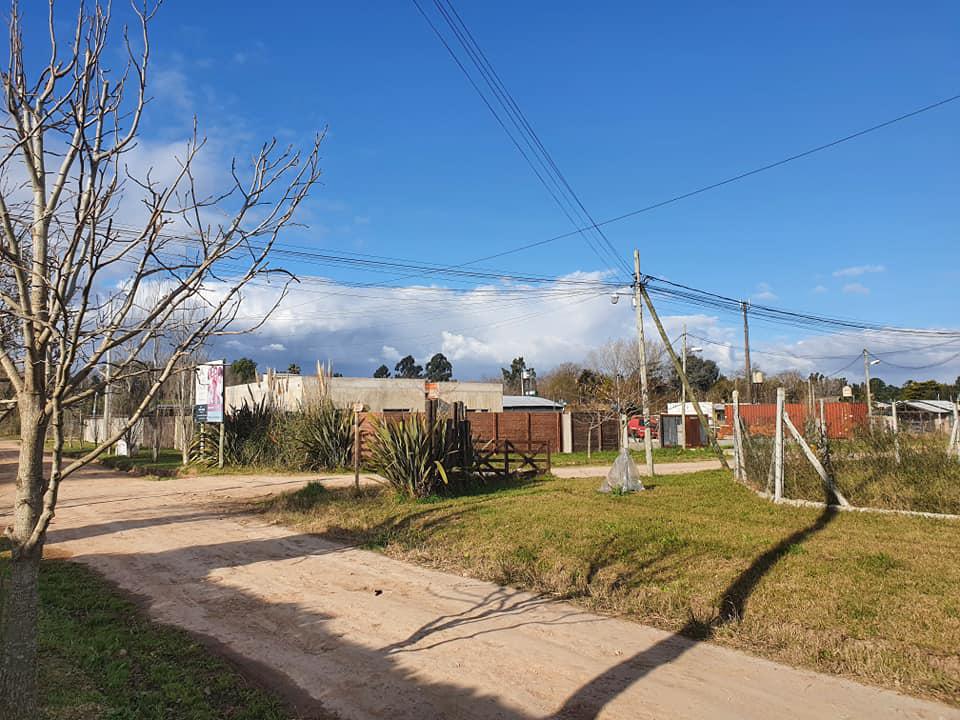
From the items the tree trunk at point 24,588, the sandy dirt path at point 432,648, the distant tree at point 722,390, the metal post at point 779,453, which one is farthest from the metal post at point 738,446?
the distant tree at point 722,390

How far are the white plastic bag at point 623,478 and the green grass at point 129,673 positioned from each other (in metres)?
10.1

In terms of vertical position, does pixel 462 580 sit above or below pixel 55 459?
below

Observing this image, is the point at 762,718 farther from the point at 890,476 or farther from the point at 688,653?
the point at 890,476

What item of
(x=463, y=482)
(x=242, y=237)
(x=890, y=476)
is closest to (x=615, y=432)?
(x=463, y=482)

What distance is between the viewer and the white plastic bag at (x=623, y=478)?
14.9 m

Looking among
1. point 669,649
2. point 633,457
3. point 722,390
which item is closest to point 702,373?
point 722,390

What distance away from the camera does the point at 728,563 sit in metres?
8.23

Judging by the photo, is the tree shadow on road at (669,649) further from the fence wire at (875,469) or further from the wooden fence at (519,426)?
the wooden fence at (519,426)

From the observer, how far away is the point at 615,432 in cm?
3712

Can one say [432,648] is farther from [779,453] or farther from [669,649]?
[779,453]

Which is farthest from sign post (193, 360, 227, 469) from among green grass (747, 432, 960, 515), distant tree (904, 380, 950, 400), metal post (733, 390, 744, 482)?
distant tree (904, 380, 950, 400)

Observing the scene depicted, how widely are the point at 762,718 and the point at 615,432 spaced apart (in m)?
33.1

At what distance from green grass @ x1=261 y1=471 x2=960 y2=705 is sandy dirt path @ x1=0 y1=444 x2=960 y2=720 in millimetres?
454

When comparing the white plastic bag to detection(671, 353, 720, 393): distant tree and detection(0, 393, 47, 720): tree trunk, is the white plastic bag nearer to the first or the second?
detection(0, 393, 47, 720): tree trunk
